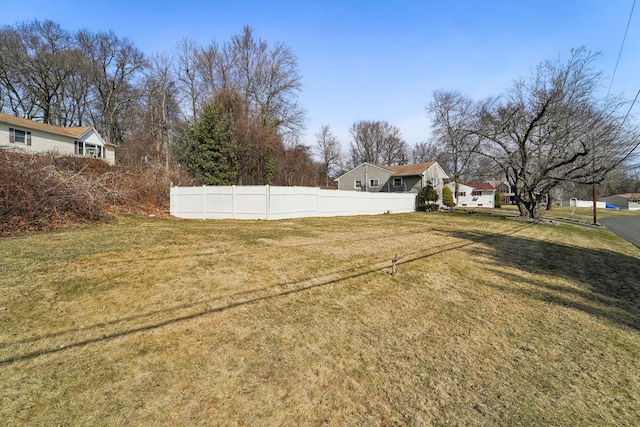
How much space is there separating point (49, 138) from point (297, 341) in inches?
1086

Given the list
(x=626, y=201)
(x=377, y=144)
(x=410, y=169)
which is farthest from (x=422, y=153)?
(x=626, y=201)

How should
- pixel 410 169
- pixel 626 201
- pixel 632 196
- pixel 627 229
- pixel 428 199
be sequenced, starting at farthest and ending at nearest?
1. pixel 626 201
2. pixel 632 196
3. pixel 410 169
4. pixel 428 199
5. pixel 627 229

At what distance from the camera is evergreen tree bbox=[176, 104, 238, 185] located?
19062 millimetres

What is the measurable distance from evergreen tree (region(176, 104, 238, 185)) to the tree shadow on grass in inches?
645

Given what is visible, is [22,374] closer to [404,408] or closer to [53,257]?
[404,408]

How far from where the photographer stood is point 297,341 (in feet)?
9.99

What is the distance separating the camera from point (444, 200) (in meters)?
28.9

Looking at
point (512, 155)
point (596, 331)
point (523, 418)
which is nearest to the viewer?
point (523, 418)

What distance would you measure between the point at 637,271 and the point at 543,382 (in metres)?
6.89

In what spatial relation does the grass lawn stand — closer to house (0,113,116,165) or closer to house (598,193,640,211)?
house (0,113,116,165)

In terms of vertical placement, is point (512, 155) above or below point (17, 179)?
above

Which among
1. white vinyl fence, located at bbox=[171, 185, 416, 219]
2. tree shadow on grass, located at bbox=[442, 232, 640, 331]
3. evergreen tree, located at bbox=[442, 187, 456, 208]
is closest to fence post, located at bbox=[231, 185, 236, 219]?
white vinyl fence, located at bbox=[171, 185, 416, 219]

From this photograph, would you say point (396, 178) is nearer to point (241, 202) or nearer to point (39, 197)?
point (241, 202)

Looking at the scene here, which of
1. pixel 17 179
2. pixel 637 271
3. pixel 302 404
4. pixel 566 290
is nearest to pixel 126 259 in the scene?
pixel 302 404
